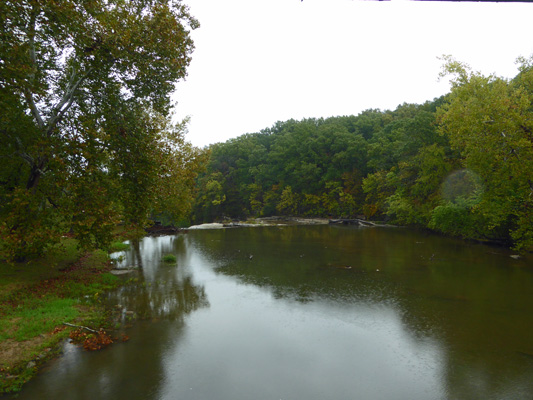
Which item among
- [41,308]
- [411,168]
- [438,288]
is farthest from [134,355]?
[411,168]

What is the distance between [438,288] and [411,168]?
29.9m

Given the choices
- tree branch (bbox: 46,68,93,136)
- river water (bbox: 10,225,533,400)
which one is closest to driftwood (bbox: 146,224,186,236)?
river water (bbox: 10,225,533,400)

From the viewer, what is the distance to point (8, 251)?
1059 centimetres

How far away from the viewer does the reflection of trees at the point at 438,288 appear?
7973 mm

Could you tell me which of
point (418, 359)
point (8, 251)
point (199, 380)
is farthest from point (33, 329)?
point (418, 359)

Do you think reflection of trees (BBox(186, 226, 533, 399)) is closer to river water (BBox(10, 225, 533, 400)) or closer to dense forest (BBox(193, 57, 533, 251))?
river water (BBox(10, 225, 533, 400))

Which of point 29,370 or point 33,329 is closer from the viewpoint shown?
point 29,370

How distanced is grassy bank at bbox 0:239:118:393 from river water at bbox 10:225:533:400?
535 millimetres

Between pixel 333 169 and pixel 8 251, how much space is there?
182ft

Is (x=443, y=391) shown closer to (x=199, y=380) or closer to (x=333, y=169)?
(x=199, y=380)

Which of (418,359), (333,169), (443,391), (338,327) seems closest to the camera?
(443,391)

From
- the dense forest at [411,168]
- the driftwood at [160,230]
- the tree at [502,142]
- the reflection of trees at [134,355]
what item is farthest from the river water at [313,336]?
the driftwood at [160,230]

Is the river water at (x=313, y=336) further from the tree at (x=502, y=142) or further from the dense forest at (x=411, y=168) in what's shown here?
the dense forest at (x=411, y=168)

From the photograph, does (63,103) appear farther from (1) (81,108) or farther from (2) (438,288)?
(2) (438,288)
